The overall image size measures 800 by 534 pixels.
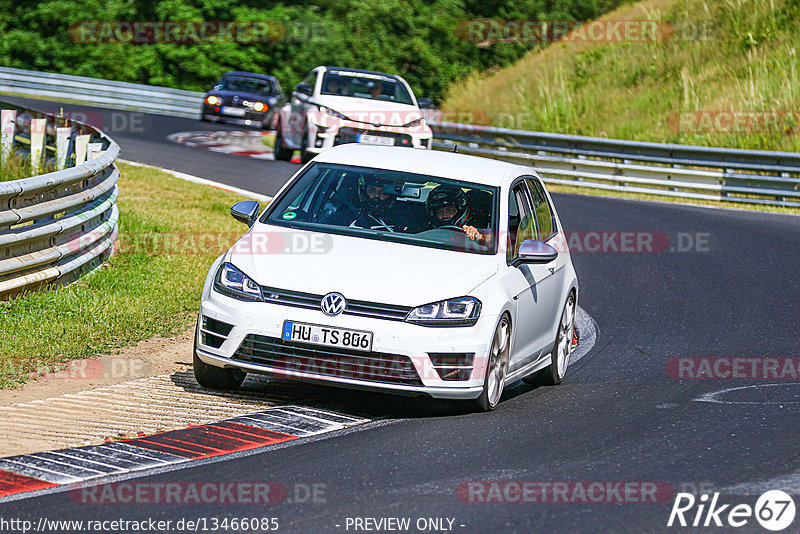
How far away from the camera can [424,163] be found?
8.90 metres

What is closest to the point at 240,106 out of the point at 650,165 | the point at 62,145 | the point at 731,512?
the point at 650,165

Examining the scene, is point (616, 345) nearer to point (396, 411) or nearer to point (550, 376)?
point (550, 376)

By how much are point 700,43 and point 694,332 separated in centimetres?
2326

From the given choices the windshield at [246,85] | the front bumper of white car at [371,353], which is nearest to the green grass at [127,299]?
the front bumper of white car at [371,353]

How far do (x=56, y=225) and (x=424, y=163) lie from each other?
342 cm

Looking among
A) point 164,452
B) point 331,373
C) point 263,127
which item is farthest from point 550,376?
point 263,127

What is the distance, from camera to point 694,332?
37.8 ft

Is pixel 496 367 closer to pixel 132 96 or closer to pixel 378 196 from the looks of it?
pixel 378 196

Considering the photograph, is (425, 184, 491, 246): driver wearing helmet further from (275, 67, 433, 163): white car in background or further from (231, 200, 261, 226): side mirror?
(275, 67, 433, 163): white car in background

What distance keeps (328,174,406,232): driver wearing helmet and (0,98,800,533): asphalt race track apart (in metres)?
1.13

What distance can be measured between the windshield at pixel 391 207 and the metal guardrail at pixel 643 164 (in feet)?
50.3

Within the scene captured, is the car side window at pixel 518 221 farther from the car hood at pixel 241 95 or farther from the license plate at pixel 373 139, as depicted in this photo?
the car hood at pixel 241 95

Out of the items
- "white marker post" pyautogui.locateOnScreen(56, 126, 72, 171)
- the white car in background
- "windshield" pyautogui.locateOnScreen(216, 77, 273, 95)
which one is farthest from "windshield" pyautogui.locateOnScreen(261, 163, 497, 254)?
"windshield" pyautogui.locateOnScreen(216, 77, 273, 95)

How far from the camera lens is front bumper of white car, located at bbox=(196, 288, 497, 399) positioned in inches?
288
